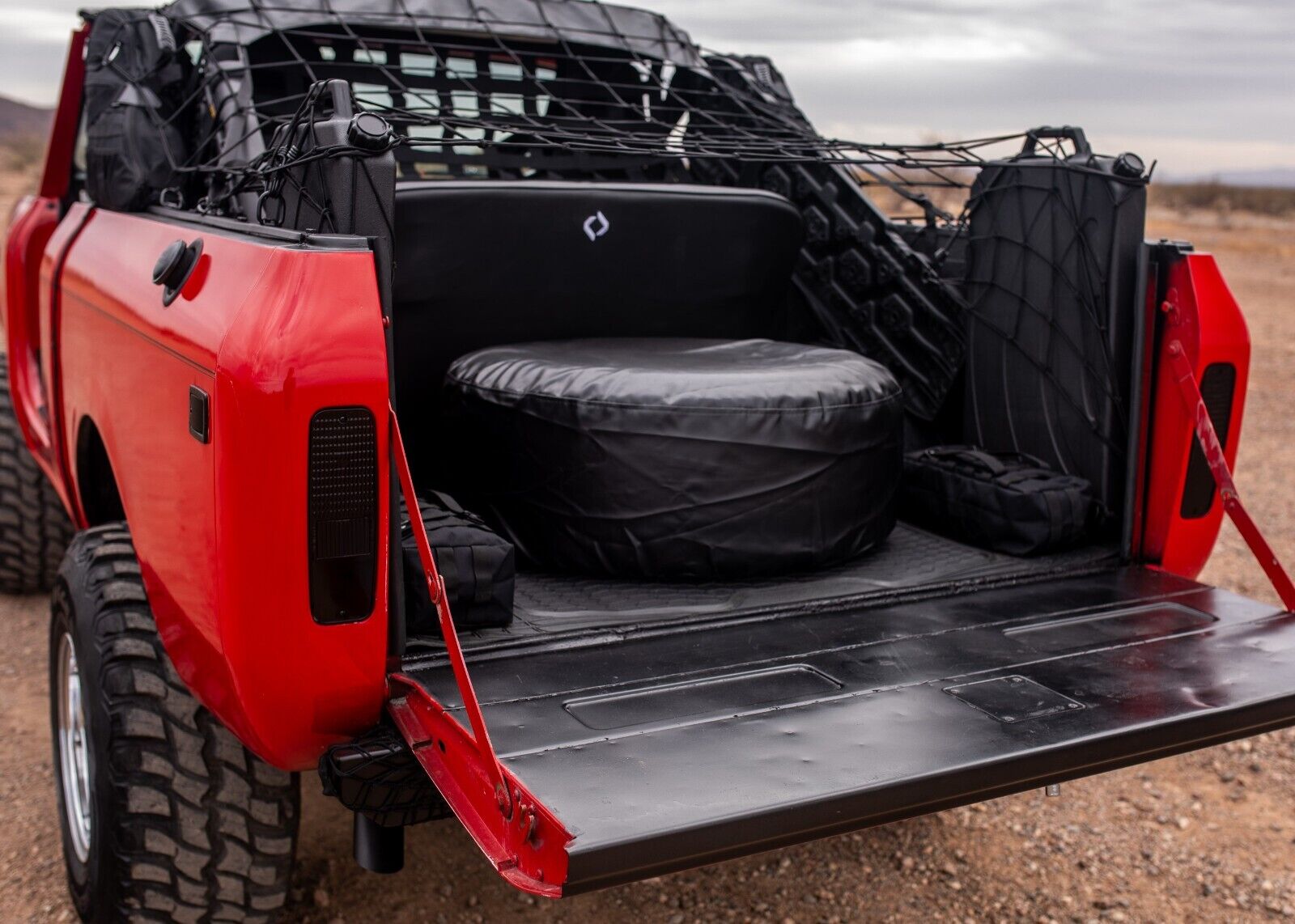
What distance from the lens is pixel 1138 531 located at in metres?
3.01

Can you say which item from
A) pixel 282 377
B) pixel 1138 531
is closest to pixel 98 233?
pixel 282 377

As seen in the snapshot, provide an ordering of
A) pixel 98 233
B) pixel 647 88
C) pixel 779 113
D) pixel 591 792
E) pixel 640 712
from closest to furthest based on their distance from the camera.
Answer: pixel 591 792, pixel 640 712, pixel 98 233, pixel 647 88, pixel 779 113

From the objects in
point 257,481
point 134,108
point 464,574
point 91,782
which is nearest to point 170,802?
point 91,782

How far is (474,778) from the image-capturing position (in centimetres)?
183

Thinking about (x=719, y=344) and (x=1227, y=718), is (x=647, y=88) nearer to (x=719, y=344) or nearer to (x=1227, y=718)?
(x=719, y=344)

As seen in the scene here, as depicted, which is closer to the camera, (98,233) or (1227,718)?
(1227,718)

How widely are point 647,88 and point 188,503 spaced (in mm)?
2246

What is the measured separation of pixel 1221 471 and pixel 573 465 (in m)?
1.40

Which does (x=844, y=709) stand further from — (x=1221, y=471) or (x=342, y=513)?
(x=1221, y=471)

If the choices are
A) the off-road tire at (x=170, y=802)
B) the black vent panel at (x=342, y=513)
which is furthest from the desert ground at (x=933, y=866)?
the black vent panel at (x=342, y=513)

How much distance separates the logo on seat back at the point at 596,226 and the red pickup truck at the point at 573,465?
1 centimetres

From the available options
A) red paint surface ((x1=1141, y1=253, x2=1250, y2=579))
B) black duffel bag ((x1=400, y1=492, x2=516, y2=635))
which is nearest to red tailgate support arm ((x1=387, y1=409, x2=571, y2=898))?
black duffel bag ((x1=400, y1=492, x2=516, y2=635))

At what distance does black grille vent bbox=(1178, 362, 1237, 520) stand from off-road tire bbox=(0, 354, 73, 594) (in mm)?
3770

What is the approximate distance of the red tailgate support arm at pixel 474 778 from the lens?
1654mm
